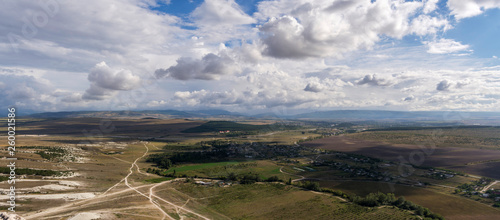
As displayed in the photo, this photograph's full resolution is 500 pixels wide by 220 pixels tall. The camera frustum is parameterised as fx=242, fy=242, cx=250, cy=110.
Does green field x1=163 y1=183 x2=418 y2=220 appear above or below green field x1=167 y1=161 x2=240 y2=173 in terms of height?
above

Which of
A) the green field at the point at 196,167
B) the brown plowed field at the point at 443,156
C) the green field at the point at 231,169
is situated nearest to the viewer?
the brown plowed field at the point at 443,156

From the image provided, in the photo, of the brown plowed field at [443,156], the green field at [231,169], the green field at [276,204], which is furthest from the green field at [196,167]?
the brown plowed field at [443,156]

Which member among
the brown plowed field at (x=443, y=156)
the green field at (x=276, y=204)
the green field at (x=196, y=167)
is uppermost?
the brown plowed field at (x=443, y=156)

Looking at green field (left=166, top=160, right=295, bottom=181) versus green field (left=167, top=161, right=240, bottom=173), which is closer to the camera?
green field (left=166, top=160, right=295, bottom=181)

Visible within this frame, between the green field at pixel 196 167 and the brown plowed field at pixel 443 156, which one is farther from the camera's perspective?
the green field at pixel 196 167

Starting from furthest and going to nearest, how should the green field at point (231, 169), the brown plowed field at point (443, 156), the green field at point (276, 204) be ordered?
the green field at point (231, 169)
the brown plowed field at point (443, 156)
the green field at point (276, 204)

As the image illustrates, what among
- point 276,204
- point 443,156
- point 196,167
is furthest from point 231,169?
point 443,156

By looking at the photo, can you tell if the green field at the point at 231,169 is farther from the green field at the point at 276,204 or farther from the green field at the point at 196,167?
the green field at the point at 276,204

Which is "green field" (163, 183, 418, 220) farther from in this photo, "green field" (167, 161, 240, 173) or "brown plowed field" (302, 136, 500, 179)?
"brown plowed field" (302, 136, 500, 179)

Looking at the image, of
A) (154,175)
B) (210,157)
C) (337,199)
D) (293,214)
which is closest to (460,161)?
(337,199)

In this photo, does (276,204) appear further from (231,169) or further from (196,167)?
(196,167)

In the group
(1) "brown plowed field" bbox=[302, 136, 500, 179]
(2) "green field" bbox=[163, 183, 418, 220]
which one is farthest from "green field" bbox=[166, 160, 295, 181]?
(1) "brown plowed field" bbox=[302, 136, 500, 179]
